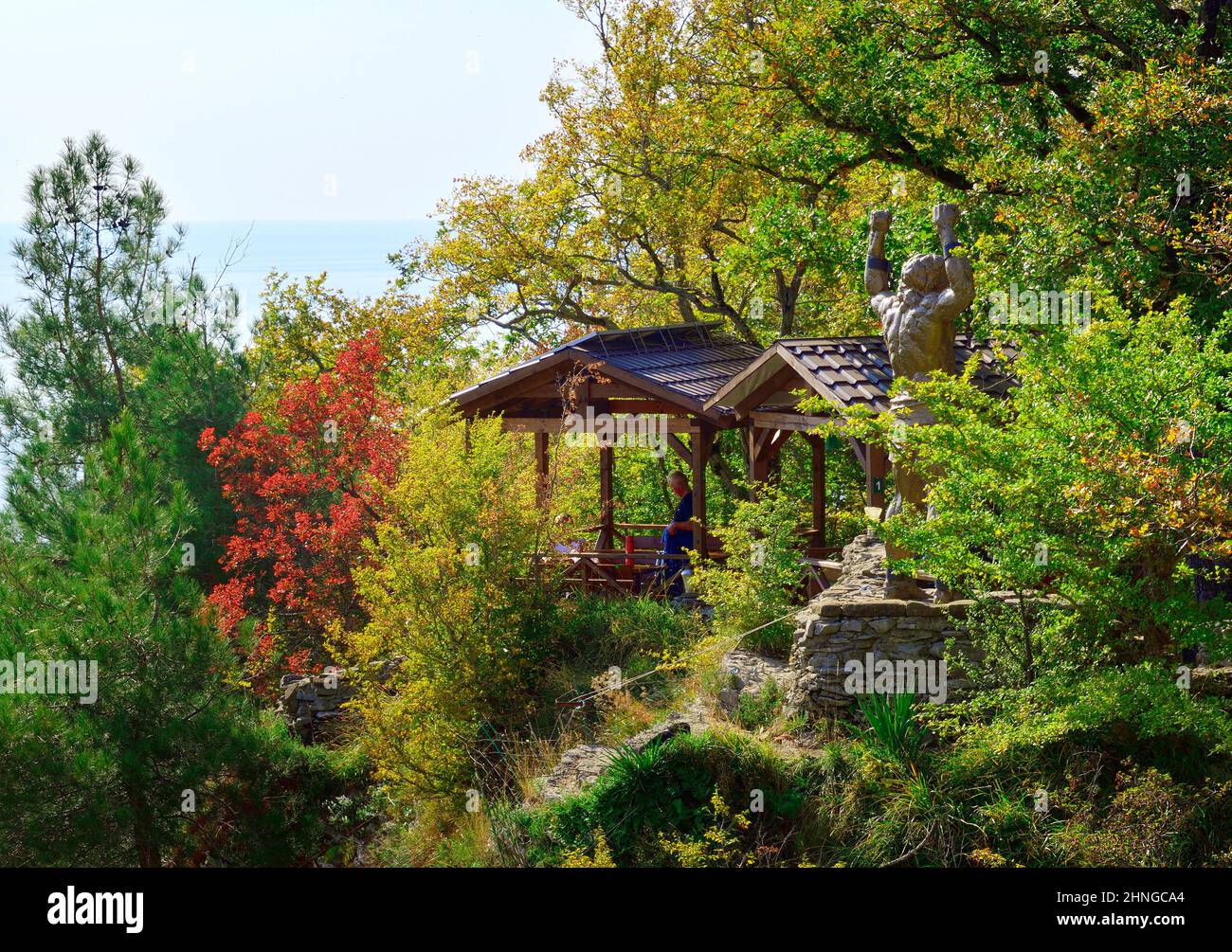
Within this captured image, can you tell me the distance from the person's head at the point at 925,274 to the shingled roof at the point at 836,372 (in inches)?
50.0

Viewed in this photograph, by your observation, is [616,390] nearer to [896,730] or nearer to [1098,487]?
[896,730]

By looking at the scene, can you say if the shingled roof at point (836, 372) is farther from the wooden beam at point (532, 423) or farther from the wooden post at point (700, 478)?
the wooden beam at point (532, 423)

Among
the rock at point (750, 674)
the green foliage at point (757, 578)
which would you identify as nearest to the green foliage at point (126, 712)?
the rock at point (750, 674)

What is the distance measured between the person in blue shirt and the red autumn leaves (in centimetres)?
349

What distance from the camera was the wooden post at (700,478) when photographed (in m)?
15.3

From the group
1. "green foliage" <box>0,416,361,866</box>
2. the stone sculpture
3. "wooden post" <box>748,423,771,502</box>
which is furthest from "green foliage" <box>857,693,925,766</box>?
"wooden post" <box>748,423,771,502</box>

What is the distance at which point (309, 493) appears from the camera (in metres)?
15.8

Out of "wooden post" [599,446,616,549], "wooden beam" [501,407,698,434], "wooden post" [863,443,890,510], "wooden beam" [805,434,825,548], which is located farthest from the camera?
"wooden post" [599,446,616,549]

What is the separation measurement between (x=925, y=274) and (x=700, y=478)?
5.62 meters

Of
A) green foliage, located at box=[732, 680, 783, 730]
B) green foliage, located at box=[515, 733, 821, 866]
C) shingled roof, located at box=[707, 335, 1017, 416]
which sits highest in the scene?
shingled roof, located at box=[707, 335, 1017, 416]

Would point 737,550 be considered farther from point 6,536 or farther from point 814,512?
point 6,536

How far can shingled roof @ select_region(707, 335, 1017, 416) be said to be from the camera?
12234mm

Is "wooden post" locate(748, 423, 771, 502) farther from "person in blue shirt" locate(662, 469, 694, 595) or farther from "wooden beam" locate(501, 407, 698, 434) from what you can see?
"wooden beam" locate(501, 407, 698, 434)
